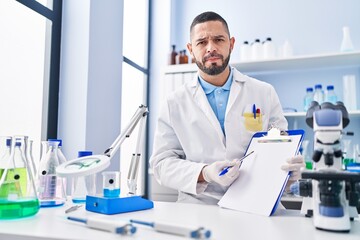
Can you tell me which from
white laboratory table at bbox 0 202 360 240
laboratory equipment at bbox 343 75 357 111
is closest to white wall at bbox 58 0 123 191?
white laboratory table at bbox 0 202 360 240

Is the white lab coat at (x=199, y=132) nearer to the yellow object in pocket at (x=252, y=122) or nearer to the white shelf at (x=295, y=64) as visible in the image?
the yellow object in pocket at (x=252, y=122)

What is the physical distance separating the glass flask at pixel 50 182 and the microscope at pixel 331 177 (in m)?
0.77

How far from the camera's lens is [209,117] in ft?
4.34

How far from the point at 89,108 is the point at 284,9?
199 centimetres

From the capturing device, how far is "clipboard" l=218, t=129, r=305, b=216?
870 millimetres

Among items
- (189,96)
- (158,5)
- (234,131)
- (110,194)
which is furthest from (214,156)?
(158,5)

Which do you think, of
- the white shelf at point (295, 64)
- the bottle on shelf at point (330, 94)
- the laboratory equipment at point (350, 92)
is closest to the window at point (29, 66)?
the white shelf at point (295, 64)

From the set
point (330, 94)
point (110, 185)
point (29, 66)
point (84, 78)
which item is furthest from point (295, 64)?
point (110, 185)

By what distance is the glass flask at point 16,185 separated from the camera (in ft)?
2.64

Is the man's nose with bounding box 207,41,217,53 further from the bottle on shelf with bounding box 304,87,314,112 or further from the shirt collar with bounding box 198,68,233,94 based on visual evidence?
the bottle on shelf with bounding box 304,87,314,112

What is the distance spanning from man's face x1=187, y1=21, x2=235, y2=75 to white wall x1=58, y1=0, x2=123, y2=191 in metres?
0.70

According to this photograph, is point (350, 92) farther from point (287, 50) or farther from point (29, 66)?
point (29, 66)

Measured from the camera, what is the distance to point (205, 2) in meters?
3.08

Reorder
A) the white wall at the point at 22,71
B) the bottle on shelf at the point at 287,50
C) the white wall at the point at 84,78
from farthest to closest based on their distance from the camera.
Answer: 1. the bottle on shelf at the point at 287,50
2. the white wall at the point at 84,78
3. the white wall at the point at 22,71
